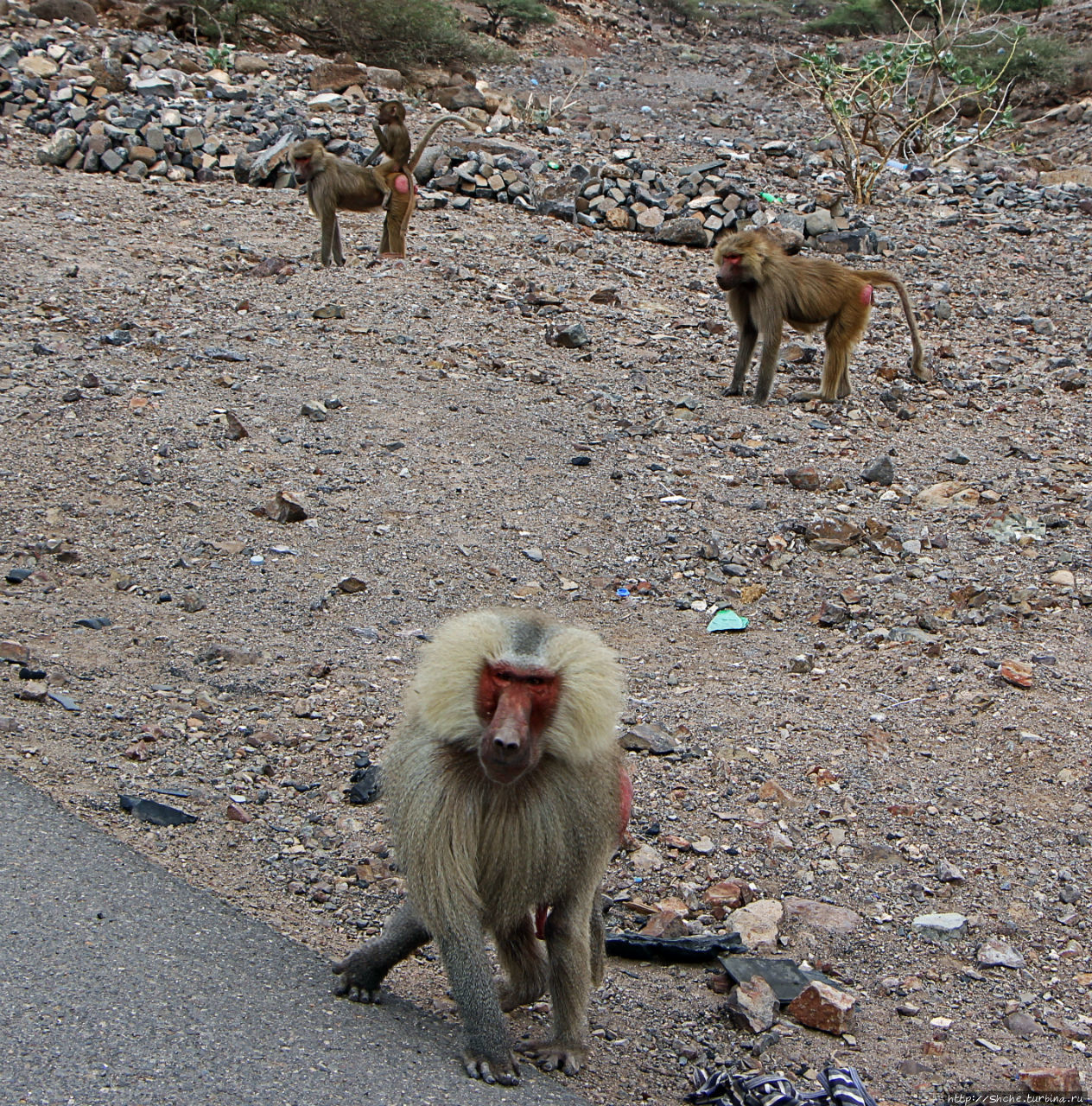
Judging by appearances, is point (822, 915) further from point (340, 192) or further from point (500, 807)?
point (340, 192)

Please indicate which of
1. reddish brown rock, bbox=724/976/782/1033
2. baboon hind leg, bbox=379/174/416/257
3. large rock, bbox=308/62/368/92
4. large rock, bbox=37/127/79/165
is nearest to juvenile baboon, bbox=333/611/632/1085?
reddish brown rock, bbox=724/976/782/1033

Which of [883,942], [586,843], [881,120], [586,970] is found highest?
[881,120]

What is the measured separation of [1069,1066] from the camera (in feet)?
10.2

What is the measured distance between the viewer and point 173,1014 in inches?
104

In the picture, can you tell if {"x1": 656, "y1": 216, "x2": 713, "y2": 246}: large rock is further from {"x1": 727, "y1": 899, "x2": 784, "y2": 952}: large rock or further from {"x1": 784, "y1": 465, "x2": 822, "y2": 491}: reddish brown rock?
{"x1": 727, "y1": 899, "x2": 784, "y2": 952}: large rock

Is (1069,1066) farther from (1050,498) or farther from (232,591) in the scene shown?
(1050,498)

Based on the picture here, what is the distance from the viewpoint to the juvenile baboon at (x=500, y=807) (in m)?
2.59

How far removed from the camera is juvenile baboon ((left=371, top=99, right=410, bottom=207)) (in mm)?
9734


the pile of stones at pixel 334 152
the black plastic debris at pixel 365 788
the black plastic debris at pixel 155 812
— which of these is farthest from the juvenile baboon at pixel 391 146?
the black plastic debris at pixel 155 812

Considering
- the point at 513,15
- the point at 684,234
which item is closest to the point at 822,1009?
the point at 684,234

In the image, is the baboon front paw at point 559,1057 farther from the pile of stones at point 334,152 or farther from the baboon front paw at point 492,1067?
the pile of stones at point 334,152

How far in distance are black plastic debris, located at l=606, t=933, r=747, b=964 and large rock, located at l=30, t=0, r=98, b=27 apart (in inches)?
617

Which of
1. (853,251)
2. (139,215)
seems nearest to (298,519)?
(139,215)

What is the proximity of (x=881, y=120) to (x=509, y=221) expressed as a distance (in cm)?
931
